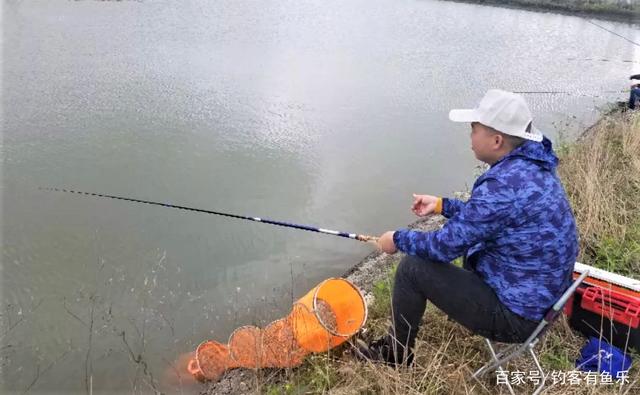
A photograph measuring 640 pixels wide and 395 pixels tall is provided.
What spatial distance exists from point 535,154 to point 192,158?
5.11m

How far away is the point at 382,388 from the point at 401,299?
0.44 metres

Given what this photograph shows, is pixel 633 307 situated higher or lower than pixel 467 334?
higher

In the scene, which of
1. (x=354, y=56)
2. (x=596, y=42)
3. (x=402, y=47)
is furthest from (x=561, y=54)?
(x=354, y=56)

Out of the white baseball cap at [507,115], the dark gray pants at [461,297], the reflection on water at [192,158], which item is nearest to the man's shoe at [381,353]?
the dark gray pants at [461,297]

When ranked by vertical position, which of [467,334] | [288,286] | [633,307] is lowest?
[288,286]

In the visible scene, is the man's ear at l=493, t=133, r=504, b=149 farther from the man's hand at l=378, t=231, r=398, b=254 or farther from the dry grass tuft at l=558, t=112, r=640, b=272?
the dry grass tuft at l=558, t=112, r=640, b=272

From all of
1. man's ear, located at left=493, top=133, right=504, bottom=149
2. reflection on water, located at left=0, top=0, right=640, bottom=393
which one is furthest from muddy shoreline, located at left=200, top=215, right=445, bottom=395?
man's ear, located at left=493, top=133, right=504, bottom=149

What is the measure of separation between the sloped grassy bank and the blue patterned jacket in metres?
0.56

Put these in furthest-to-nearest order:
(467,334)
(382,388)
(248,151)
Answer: (248,151), (467,334), (382,388)

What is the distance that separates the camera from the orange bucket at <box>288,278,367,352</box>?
307 cm

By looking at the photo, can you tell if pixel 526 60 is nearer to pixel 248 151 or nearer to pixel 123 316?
pixel 248 151

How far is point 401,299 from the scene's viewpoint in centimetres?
263

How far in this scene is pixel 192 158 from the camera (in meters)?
6.67

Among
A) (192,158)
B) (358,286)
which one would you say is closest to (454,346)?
(358,286)
